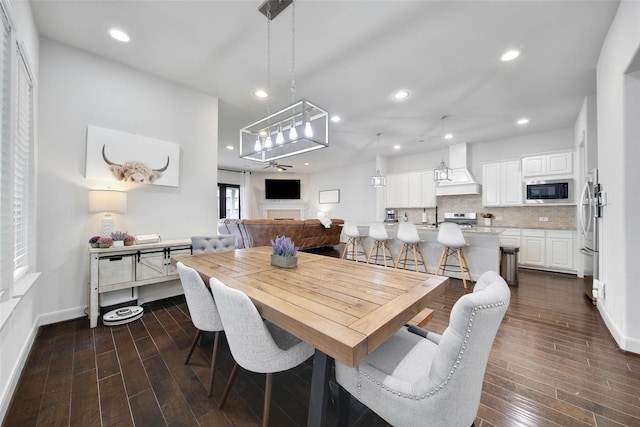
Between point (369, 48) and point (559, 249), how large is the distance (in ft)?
16.3

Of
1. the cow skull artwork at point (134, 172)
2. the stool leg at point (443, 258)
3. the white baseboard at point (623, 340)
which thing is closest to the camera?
the white baseboard at point (623, 340)

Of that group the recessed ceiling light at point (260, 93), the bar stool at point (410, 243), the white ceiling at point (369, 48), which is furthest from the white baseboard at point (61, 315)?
the bar stool at point (410, 243)

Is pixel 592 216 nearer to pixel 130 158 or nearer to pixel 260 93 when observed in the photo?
pixel 260 93

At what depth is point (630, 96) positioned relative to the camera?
6.28ft

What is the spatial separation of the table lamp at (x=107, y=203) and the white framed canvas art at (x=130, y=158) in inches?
12.0

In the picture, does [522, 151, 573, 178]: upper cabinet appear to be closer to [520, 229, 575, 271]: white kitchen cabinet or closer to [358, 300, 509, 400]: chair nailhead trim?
[520, 229, 575, 271]: white kitchen cabinet

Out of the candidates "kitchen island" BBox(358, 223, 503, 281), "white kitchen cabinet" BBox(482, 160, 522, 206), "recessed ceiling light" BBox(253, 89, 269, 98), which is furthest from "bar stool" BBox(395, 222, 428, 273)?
"recessed ceiling light" BBox(253, 89, 269, 98)

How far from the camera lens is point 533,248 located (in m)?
4.73

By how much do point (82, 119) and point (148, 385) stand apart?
275 cm

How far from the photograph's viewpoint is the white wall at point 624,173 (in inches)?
74.2

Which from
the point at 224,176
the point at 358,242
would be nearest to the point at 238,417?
the point at 358,242

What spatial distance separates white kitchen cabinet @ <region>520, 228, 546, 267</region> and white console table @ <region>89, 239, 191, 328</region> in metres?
6.00

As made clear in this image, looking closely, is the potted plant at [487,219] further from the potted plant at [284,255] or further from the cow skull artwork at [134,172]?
the cow skull artwork at [134,172]

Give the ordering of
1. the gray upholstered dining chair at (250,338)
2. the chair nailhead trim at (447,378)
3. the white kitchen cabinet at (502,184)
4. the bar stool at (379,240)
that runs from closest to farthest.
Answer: the chair nailhead trim at (447,378), the gray upholstered dining chair at (250,338), the bar stool at (379,240), the white kitchen cabinet at (502,184)
